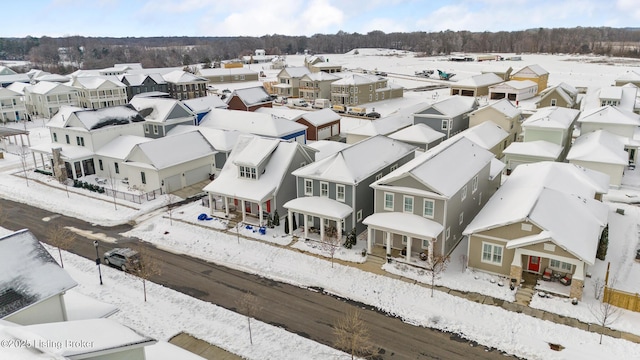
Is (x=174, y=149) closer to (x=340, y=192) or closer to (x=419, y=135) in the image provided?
(x=340, y=192)

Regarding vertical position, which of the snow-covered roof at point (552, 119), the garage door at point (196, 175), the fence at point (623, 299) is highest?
the snow-covered roof at point (552, 119)

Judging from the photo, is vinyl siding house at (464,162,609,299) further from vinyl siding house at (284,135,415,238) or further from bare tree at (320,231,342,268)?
bare tree at (320,231,342,268)

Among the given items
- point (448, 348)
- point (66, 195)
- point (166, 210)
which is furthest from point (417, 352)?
point (66, 195)

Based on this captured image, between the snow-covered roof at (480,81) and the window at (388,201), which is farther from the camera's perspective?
the snow-covered roof at (480,81)

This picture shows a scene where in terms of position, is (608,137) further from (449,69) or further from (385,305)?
(449,69)

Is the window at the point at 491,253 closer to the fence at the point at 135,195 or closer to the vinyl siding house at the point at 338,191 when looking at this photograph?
the vinyl siding house at the point at 338,191

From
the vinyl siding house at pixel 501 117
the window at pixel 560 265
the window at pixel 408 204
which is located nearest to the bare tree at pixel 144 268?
the window at pixel 408 204

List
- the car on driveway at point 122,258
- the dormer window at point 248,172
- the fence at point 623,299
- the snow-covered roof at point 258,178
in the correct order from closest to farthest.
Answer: the fence at point 623,299
the car on driveway at point 122,258
the snow-covered roof at point 258,178
the dormer window at point 248,172
